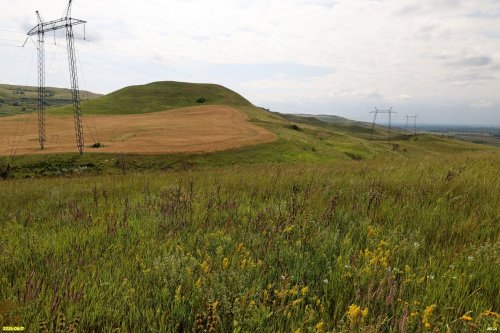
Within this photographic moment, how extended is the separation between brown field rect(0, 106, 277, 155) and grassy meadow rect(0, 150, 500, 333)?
34.0m

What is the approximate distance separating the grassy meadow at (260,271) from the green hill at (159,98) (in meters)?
80.2

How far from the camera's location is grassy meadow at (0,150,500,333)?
2.60m

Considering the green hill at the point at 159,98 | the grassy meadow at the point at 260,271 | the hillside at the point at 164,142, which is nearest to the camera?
the grassy meadow at the point at 260,271

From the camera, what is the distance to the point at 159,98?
9100 centimetres

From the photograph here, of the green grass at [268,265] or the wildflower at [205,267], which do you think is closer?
the green grass at [268,265]

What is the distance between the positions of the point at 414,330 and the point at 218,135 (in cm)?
4769

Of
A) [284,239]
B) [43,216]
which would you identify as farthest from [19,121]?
[284,239]

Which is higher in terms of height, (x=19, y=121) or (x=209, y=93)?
(x=209, y=93)

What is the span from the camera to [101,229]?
15.5 feet

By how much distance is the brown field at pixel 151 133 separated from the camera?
39719mm

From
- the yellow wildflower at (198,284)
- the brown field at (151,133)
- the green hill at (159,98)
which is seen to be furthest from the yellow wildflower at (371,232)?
the green hill at (159,98)

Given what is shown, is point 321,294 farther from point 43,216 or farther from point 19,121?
point 19,121

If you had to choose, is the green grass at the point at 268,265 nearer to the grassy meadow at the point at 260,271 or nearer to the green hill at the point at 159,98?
the grassy meadow at the point at 260,271

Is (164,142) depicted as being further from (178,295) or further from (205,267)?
(178,295)
